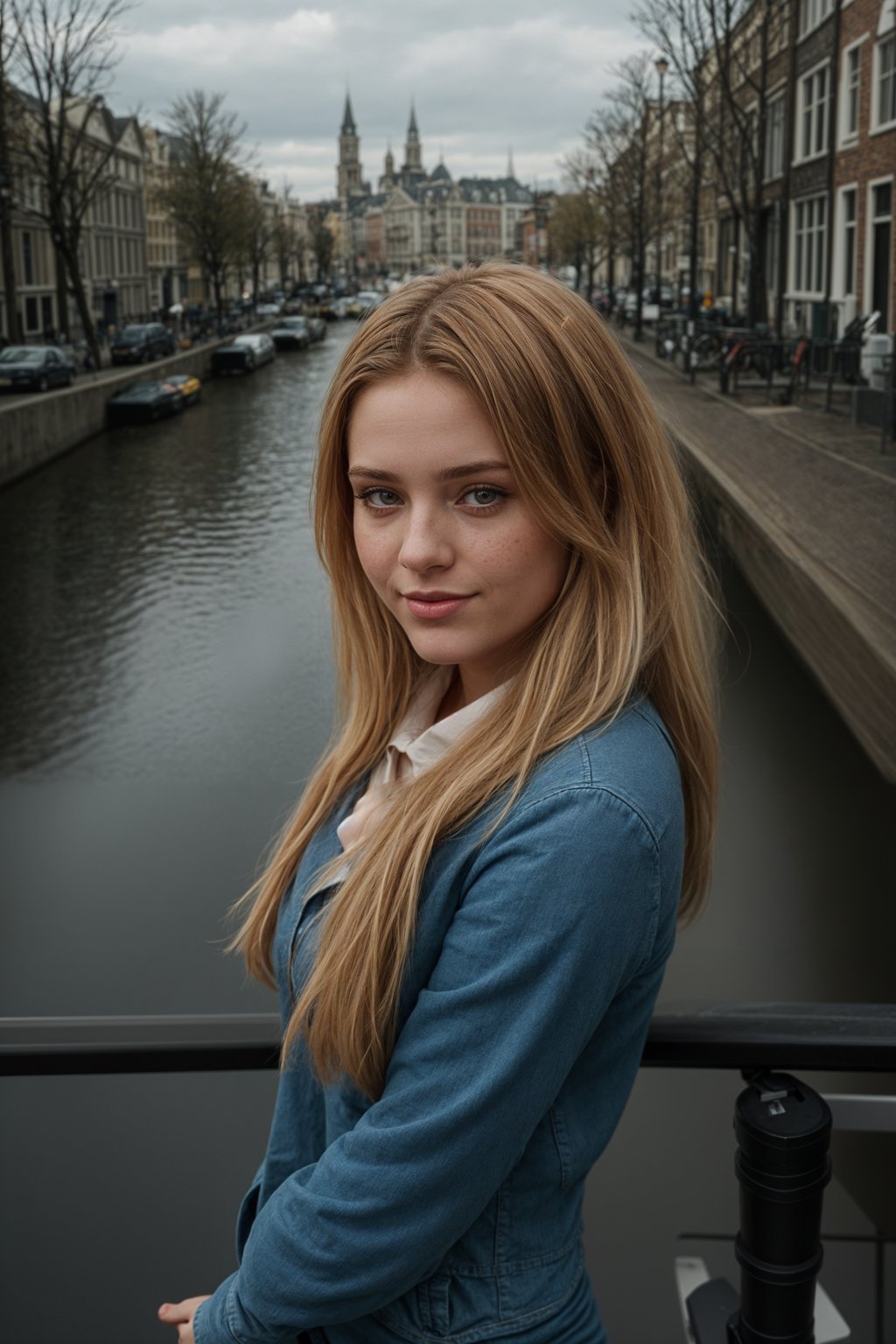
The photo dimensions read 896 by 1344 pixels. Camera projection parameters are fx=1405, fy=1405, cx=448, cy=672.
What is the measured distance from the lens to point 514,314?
52.1 inches

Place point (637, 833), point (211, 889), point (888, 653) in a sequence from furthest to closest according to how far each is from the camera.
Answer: point (211, 889) < point (888, 653) < point (637, 833)

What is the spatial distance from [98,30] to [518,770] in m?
37.9

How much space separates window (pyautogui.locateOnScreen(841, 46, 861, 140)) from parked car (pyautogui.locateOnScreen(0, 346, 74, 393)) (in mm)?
15905

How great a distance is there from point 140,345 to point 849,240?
21.1 metres

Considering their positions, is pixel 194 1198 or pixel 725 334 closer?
pixel 194 1198

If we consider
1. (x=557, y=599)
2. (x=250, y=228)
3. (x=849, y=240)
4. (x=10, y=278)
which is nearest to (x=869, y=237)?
(x=849, y=240)

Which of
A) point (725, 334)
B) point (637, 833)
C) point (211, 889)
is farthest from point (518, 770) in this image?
point (725, 334)

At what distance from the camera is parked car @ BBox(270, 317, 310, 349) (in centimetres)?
5466

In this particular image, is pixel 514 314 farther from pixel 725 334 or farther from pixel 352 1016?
pixel 725 334

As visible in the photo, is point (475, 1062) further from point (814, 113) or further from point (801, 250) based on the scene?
point (801, 250)

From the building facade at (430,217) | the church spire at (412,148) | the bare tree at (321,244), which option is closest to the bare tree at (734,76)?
the bare tree at (321,244)

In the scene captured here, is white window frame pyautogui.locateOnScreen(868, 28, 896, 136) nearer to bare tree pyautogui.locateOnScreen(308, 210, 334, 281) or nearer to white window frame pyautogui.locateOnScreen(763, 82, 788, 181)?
white window frame pyautogui.locateOnScreen(763, 82, 788, 181)

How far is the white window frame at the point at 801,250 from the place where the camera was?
27859mm

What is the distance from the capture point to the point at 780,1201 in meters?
1.42
